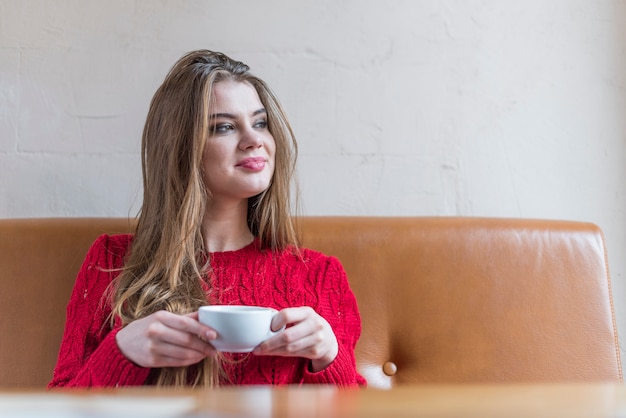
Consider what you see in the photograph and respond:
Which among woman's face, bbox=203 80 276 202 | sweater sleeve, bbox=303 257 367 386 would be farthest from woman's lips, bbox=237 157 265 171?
sweater sleeve, bbox=303 257 367 386

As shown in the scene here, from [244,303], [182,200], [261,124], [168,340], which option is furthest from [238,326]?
[261,124]

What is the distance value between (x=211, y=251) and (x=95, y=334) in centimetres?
29

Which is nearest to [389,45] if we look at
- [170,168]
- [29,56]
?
[170,168]

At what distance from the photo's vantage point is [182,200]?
125 centimetres

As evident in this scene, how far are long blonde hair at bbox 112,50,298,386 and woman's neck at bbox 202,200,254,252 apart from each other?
0.13 feet

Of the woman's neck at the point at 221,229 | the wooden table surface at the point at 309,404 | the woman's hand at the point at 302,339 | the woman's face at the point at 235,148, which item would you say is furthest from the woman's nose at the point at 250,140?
the wooden table surface at the point at 309,404

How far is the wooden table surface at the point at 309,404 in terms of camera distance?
0.96 feet

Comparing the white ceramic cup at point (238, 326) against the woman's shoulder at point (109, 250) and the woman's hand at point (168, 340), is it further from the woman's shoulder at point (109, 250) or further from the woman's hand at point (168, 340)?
the woman's shoulder at point (109, 250)

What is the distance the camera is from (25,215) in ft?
4.88

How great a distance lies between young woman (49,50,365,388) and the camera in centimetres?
110

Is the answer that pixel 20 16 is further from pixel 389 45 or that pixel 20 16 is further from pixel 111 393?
pixel 111 393

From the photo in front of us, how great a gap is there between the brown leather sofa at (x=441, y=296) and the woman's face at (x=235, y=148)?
187 mm

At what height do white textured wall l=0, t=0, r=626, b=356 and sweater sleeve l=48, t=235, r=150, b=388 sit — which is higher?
white textured wall l=0, t=0, r=626, b=356

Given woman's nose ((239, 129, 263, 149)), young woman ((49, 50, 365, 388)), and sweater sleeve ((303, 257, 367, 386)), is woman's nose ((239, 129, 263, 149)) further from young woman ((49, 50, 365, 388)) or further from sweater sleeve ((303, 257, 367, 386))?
sweater sleeve ((303, 257, 367, 386))
